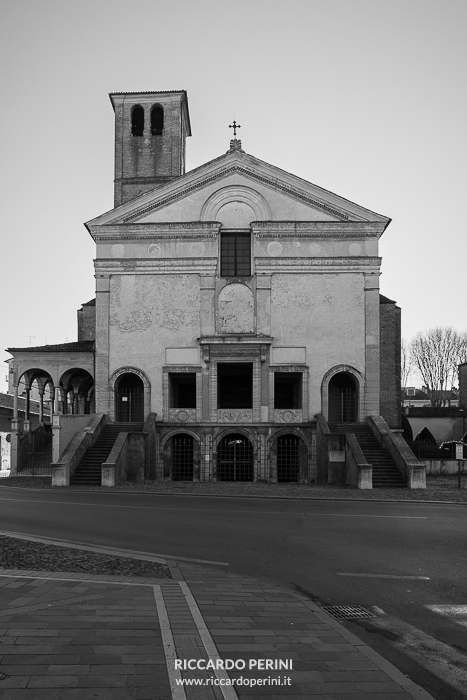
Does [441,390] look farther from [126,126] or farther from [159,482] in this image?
[159,482]

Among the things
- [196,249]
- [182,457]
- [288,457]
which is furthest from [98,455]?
[196,249]

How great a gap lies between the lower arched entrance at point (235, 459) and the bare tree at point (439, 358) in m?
43.9

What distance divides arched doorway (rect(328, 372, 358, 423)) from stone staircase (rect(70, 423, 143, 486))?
939cm

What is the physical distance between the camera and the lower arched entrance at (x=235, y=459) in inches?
1222

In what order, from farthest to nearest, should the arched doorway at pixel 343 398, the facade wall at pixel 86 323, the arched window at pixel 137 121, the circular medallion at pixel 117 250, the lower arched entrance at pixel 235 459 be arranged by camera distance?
the facade wall at pixel 86 323 → the arched window at pixel 137 121 → the circular medallion at pixel 117 250 → the arched doorway at pixel 343 398 → the lower arched entrance at pixel 235 459

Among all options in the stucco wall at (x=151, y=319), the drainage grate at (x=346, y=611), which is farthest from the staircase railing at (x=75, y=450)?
the drainage grate at (x=346, y=611)

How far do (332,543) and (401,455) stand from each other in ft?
48.7

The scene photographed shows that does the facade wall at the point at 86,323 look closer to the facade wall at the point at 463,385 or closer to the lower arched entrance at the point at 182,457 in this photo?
the lower arched entrance at the point at 182,457

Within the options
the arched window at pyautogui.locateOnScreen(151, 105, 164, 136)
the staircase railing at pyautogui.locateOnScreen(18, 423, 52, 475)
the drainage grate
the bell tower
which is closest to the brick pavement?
the drainage grate

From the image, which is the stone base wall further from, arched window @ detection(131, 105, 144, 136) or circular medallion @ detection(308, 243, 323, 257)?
arched window @ detection(131, 105, 144, 136)

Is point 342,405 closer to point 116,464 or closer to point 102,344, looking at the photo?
point 116,464

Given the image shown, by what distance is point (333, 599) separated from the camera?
27.1 ft

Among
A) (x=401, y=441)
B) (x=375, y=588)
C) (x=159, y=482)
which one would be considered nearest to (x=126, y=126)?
(x=159, y=482)

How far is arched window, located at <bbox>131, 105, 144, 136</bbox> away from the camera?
43.5 metres
